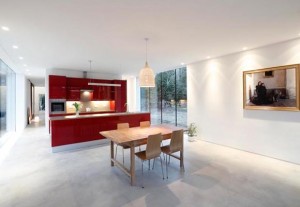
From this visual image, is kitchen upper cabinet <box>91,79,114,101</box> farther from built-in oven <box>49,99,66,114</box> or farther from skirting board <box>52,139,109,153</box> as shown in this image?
skirting board <box>52,139,109,153</box>

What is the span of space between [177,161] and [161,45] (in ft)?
9.48

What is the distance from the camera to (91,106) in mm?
7809

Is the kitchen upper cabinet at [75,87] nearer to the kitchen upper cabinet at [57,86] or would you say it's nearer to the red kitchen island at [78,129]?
the kitchen upper cabinet at [57,86]

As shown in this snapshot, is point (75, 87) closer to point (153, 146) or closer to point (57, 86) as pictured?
point (57, 86)

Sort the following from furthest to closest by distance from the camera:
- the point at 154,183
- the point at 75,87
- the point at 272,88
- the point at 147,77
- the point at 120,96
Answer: the point at 120,96
the point at 75,87
the point at 272,88
the point at 147,77
the point at 154,183

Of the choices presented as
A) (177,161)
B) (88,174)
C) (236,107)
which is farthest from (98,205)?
(236,107)

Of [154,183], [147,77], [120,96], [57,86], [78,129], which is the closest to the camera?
[154,183]

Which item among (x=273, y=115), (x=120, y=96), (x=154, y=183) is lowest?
(x=154, y=183)

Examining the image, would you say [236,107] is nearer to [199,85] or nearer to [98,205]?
[199,85]

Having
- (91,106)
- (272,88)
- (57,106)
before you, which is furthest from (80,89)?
(272,88)

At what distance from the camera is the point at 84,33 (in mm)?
3273

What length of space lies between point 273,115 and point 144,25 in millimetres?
3756

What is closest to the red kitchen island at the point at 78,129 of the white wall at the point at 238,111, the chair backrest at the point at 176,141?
the chair backrest at the point at 176,141

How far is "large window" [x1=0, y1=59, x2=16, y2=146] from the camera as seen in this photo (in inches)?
238
